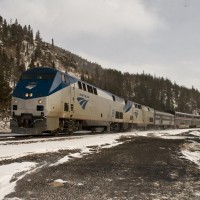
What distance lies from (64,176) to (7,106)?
3761cm

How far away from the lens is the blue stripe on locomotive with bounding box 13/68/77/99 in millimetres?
19703

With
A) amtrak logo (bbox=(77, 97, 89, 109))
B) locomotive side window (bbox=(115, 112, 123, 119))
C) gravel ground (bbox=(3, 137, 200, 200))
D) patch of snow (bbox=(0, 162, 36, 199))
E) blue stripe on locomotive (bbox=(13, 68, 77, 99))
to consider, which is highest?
blue stripe on locomotive (bbox=(13, 68, 77, 99))

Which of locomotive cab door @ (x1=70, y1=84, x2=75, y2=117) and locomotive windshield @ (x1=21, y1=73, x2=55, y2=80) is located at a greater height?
locomotive windshield @ (x1=21, y1=73, x2=55, y2=80)

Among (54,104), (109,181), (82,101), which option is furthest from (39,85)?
(109,181)

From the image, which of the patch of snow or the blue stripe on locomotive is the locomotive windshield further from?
the patch of snow

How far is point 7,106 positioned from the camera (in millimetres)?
42812

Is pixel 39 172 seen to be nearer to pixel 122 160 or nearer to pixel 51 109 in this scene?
pixel 122 160

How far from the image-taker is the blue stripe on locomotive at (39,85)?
64.6 feet

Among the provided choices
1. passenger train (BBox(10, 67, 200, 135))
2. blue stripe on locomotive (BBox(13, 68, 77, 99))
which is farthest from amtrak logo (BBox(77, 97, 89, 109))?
blue stripe on locomotive (BBox(13, 68, 77, 99))

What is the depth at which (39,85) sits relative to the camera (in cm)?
1998

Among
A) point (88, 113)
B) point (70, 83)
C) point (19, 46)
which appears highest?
point (19, 46)

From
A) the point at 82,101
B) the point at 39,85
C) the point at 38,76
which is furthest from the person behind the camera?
the point at 82,101

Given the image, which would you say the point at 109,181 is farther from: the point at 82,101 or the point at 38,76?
the point at 82,101

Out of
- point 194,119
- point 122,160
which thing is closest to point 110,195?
point 122,160
